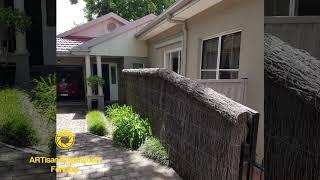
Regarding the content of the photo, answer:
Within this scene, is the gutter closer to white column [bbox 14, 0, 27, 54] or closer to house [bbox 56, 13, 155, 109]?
house [bbox 56, 13, 155, 109]

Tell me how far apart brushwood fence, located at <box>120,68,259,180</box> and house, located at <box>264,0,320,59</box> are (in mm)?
317

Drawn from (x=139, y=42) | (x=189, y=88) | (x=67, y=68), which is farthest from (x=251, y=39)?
(x=189, y=88)

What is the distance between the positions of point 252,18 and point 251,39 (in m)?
0.06

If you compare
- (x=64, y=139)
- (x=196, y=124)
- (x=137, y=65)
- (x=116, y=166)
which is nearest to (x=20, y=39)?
(x=64, y=139)

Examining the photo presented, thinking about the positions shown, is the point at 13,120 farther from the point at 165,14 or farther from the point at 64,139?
the point at 165,14

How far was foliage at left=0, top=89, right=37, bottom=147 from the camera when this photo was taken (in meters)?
1.12

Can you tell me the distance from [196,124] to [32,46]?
1348mm

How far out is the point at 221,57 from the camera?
1.09 m

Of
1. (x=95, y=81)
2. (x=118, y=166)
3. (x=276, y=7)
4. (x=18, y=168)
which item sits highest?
(x=276, y=7)

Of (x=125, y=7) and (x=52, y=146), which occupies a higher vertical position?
(x=125, y=7)

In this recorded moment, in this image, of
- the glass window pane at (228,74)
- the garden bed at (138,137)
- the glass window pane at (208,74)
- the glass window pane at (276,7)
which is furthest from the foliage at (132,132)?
the glass window pane at (276,7)

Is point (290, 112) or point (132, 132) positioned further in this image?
point (132, 132)

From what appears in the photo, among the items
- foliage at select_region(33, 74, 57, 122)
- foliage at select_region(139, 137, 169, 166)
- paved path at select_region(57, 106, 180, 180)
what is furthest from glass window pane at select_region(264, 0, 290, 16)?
foliage at select_region(139, 137, 169, 166)

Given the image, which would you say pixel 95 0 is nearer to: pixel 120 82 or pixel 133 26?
pixel 133 26
